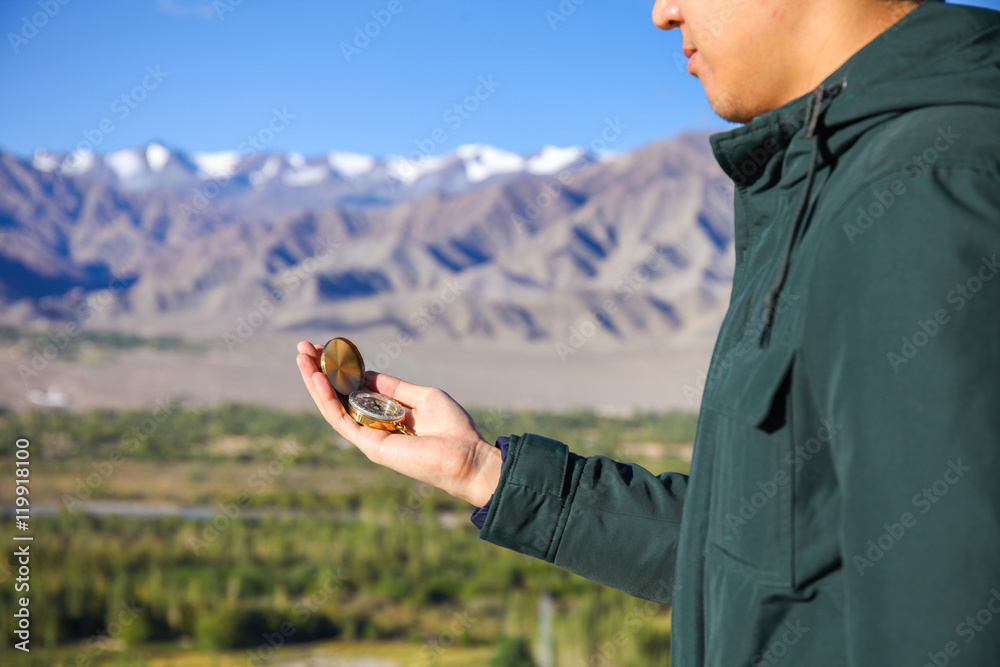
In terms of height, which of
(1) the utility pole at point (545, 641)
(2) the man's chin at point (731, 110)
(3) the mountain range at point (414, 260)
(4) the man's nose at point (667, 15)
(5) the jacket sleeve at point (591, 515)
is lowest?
(1) the utility pole at point (545, 641)

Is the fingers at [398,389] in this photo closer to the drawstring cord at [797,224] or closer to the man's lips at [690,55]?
the man's lips at [690,55]

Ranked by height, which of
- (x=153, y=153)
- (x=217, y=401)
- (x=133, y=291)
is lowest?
(x=217, y=401)

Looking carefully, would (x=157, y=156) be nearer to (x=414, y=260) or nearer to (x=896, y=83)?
(x=414, y=260)

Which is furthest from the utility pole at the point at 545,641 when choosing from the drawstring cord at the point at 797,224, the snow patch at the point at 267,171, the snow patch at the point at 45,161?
the snow patch at the point at 267,171

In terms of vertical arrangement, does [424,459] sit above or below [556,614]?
above

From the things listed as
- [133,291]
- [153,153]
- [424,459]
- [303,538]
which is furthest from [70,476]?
[153,153]

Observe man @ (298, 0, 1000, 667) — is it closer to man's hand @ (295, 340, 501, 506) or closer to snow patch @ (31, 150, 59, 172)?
man's hand @ (295, 340, 501, 506)

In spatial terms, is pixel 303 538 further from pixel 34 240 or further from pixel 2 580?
pixel 34 240
